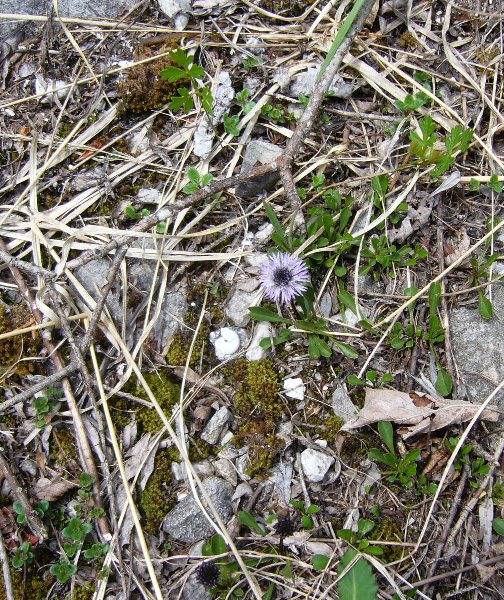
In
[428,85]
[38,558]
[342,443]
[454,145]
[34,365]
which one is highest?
[428,85]

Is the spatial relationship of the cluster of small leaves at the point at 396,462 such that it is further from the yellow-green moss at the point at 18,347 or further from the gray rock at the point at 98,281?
the yellow-green moss at the point at 18,347

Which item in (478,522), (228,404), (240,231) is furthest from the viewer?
(240,231)

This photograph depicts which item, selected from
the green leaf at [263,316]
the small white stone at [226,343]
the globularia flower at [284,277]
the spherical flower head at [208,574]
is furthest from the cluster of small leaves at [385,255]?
the spherical flower head at [208,574]

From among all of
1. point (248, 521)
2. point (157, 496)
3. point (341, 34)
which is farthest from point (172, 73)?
point (248, 521)

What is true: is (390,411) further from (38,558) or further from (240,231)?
(38,558)

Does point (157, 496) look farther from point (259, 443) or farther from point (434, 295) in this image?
point (434, 295)

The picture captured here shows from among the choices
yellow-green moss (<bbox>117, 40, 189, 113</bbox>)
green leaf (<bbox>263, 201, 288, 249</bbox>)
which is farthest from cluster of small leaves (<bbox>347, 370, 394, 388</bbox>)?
yellow-green moss (<bbox>117, 40, 189, 113</bbox>)

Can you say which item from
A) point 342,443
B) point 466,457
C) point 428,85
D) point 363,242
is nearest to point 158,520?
point 342,443

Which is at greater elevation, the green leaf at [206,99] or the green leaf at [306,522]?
→ the green leaf at [206,99]

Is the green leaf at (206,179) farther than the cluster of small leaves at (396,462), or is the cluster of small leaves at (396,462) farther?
the green leaf at (206,179)
